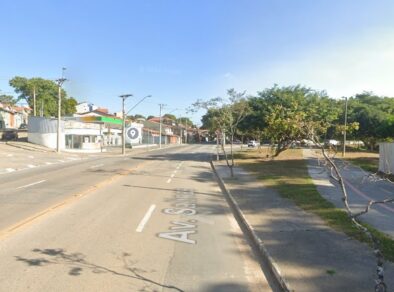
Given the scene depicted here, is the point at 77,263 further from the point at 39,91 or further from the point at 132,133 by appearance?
the point at 39,91

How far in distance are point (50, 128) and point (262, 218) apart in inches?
1897

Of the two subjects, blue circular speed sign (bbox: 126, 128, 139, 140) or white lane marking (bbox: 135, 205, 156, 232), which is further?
blue circular speed sign (bbox: 126, 128, 139, 140)

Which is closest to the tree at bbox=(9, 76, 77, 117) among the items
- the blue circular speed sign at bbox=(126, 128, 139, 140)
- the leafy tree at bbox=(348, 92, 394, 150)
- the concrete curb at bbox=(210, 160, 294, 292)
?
the blue circular speed sign at bbox=(126, 128, 139, 140)

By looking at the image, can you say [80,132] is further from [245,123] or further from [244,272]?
[244,272]

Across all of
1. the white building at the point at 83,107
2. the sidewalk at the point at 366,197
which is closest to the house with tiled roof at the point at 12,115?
the white building at the point at 83,107

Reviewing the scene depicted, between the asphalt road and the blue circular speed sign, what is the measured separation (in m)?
74.1

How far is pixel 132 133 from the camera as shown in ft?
299

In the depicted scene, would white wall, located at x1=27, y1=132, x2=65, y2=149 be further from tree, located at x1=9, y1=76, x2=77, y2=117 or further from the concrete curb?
the concrete curb

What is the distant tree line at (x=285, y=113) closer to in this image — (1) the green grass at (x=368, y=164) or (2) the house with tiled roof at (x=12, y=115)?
(1) the green grass at (x=368, y=164)

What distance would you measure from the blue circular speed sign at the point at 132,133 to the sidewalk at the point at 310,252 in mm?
77974

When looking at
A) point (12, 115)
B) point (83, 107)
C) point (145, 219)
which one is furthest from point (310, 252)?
point (83, 107)

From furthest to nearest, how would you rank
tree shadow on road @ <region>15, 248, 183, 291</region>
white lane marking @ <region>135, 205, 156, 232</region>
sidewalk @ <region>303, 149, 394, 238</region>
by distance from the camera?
1. sidewalk @ <region>303, 149, 394, 238</region>
2. white lane marking @ <region>135, 205, 156, 232</region>
3. tree shadow on road @ <region>15, 248, 183, 291</region>

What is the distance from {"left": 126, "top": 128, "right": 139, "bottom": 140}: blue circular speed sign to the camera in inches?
3524

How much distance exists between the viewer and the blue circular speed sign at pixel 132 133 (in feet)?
294
